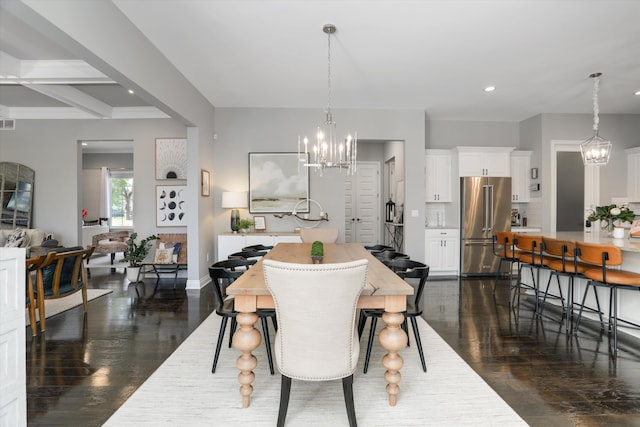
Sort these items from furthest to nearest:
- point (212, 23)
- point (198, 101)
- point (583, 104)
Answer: point (583, 104) < point (198, 101) < point (212, 23)

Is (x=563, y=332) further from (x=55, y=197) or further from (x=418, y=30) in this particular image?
(x=55, y=197)

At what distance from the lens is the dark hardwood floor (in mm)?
2041

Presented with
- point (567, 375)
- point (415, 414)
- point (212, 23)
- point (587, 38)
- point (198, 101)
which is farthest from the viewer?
point (198, 101)

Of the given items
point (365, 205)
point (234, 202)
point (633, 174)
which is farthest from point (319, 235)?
point (633, 174)

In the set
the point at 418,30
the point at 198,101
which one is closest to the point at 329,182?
the point at 198,101

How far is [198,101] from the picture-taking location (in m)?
4.92

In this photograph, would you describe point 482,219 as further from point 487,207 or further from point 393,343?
point 393,343

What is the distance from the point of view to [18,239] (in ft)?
17.6

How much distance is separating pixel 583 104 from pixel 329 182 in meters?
4.40

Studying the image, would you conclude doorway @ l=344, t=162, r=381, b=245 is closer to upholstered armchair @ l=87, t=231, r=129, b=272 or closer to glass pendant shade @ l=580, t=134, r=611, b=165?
glass pendant shade @ l=580, t=134, r=611, b=165

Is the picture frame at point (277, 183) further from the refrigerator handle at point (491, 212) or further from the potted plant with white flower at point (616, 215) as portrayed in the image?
the potted plant with white flower at point (616, 215)

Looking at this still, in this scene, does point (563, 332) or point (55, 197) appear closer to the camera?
point (563, 332)

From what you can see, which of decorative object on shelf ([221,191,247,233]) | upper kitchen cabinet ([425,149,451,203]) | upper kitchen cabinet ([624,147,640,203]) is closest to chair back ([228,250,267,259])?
decorative object on shelf ([221,191,247,233])

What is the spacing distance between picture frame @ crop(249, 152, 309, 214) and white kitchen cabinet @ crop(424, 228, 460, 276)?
2.32m
